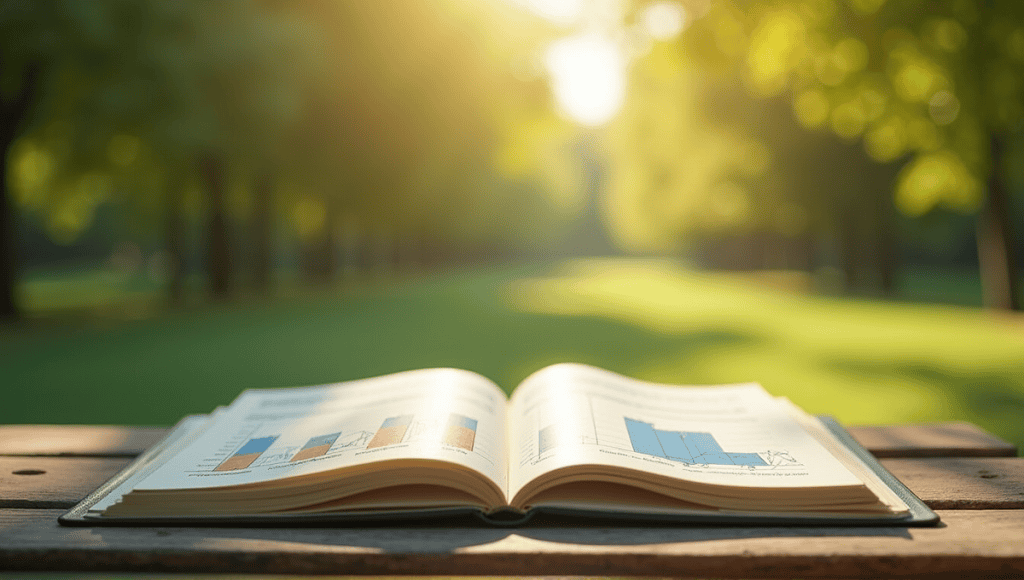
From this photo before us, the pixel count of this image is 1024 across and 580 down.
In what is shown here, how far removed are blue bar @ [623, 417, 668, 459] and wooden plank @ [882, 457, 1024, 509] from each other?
0.46m

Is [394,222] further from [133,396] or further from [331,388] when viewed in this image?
[331,388]

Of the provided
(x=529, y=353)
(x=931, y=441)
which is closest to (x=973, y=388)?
(x=529, y=353)

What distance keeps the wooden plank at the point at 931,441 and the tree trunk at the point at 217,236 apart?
1541 centimetres

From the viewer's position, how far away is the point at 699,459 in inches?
54.1

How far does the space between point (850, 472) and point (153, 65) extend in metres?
10.8

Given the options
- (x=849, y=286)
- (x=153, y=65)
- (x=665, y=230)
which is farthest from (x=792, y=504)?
(x=665, y=230)

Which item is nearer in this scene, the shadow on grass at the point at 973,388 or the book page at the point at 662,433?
the book page at the point at 662,433

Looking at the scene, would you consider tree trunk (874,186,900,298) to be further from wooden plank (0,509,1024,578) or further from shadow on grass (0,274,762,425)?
wooden plank (0,509,1024,578)

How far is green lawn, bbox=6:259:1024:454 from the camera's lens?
4.67 meters

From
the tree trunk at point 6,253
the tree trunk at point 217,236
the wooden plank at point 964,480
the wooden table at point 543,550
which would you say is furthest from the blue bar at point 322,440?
the tree trunk at point 217,236

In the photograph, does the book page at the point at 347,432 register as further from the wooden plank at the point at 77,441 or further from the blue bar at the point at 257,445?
the wooden plank at the point at 77,441

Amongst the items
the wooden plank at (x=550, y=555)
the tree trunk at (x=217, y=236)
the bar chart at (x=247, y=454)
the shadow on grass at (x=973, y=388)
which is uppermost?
the tree trunk at (x=217, y=236)

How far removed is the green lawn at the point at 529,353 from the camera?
4669 millimetres

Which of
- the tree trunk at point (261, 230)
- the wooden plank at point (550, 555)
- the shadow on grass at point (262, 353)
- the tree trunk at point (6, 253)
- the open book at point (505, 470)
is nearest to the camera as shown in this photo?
the wooden plank at point (550, 555)
